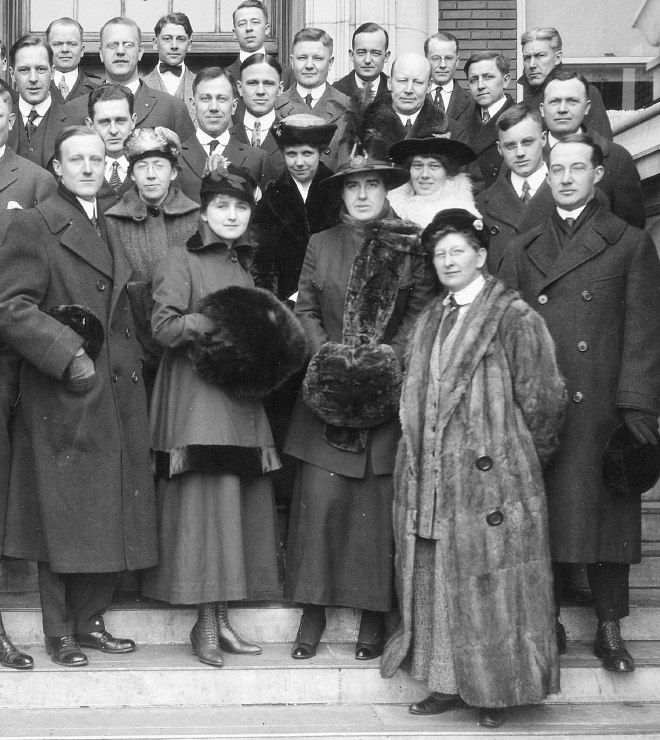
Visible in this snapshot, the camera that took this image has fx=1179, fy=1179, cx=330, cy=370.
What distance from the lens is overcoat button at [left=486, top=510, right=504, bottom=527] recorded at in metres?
4.68

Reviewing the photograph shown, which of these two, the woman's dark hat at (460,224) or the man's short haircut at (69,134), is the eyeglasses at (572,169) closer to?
the woman's dark hat at (460,224)

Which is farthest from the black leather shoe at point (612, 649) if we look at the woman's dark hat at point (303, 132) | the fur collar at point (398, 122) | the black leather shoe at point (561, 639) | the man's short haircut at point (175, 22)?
the man's short haircut at point (175, 22)

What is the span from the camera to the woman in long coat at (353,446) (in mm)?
5137

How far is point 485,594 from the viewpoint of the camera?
15.3ft

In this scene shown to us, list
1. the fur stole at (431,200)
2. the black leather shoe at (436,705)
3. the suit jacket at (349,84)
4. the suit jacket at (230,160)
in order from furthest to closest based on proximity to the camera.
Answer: the suit jacket at (349,84)
the suit jacket at (230,160)
the fur stole at (431,200)
the black leather shoe at (436,705)

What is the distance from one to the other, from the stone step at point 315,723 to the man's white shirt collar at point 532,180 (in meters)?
2.59

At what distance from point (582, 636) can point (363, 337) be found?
1.75m

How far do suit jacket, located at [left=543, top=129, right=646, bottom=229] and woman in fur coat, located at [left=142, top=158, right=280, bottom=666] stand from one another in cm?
205

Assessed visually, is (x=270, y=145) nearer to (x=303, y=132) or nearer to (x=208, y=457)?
(x=303, y=132)

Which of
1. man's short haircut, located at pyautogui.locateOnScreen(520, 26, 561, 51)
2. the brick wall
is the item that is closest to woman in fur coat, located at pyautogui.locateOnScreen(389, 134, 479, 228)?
man's short haircut, located at pyautogui.locateOnScreen(520, 26, 561, 51)

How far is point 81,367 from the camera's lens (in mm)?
4910

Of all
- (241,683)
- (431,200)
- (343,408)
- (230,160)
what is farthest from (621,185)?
(241,683)

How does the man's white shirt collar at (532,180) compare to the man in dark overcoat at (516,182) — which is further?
the man's white shirt collar at (532,180)

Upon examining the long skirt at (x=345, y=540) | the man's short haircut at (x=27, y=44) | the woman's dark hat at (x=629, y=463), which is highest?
the man's short haircut at (x=27, y=44)
